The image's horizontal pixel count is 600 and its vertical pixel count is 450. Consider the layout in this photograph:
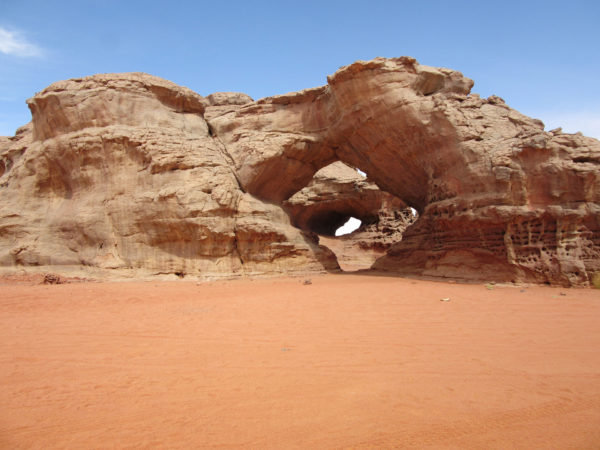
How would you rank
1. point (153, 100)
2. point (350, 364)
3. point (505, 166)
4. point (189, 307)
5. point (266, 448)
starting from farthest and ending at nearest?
point (153, 100) → point (505, 166) → point (189, 307) → point (350, 364) → point (266, 448)

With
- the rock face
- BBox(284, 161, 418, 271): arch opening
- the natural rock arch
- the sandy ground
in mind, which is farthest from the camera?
BBox(284, 161, 418, 271): arch opening

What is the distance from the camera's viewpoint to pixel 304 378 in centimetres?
263

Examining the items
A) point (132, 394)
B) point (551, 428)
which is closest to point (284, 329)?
point (132, 394)

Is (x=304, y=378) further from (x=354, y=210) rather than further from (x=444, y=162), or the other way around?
(x=354, y=210)

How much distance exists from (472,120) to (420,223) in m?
3.53

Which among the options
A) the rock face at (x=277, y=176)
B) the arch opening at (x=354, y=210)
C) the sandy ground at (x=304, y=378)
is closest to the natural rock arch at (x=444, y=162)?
the rock face at (x=277, y=176)

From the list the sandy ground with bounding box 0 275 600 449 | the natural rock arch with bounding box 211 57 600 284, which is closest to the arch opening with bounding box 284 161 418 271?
the natural rock arch with bounding box 211 57 600 284

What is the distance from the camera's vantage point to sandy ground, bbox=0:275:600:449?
1915 mm

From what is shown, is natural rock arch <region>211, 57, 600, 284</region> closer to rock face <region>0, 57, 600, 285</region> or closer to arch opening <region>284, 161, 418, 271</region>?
rock face <region>0, 57, 600, 285</region>

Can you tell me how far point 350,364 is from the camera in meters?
2.88

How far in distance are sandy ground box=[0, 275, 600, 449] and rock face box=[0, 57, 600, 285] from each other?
4.15 metres

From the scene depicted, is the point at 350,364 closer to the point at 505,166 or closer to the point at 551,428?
the point at 551,428

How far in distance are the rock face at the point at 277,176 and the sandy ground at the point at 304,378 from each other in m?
4.15

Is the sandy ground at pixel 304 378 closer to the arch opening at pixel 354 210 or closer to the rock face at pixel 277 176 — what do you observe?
the rock face at pixel 277 176
